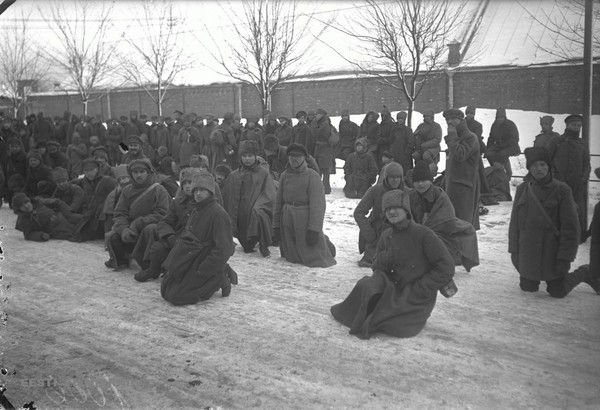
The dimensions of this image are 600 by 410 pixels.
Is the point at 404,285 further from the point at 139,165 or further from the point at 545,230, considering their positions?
the point at 139,165

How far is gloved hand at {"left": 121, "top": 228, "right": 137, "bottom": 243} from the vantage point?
25.7 ft

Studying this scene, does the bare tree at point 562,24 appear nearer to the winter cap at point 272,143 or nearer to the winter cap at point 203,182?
the winter cap at point 272,143

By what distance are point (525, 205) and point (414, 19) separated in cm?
862

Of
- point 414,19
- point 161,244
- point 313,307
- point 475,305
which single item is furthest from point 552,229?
point 414,19

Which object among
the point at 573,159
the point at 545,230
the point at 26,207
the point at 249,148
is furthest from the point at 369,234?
the point at 26,207

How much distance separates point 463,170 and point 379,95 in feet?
70.5

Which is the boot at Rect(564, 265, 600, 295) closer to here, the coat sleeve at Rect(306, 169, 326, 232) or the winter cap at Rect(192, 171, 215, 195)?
the coat sleeve at Rect(306, 169, 326, 232)

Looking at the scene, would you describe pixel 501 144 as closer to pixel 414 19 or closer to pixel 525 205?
pixel 414 19

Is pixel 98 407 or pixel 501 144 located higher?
pixel 501 144

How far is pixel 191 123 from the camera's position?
17984 mm

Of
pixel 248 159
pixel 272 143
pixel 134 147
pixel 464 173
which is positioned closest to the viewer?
pixel 464 173

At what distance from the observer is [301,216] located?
830 centimetres

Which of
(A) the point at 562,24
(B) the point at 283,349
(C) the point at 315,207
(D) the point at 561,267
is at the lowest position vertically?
(B) the point at 283,349

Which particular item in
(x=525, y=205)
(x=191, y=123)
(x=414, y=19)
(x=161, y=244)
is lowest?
(x=161, y=244)
